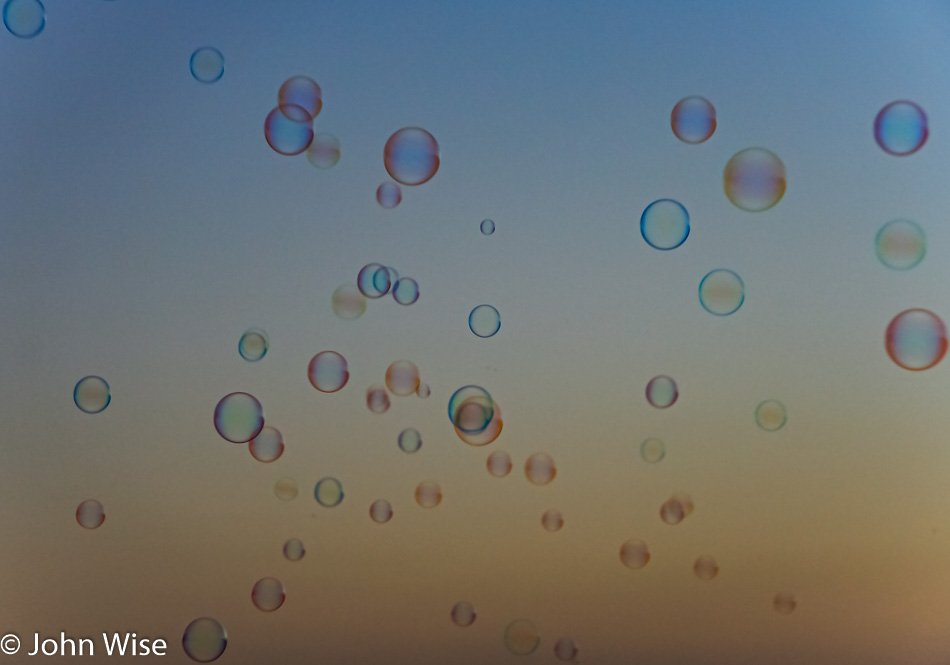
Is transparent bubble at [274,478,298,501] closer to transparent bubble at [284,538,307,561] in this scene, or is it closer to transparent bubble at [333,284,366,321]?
transparent bubble at [284,538,307,561]

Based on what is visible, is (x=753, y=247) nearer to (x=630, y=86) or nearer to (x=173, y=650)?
(x=630, y=86)

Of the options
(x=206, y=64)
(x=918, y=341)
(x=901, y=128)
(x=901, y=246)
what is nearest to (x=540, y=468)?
(x=918, y=341)

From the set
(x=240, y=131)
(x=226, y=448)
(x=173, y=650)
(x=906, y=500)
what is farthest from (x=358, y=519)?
(x=906, y=500)

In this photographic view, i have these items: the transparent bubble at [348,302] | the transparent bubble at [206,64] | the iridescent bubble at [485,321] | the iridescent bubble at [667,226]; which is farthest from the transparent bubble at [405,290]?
the transparent bubble at [206,64]

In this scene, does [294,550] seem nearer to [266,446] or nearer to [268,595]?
[268,595]

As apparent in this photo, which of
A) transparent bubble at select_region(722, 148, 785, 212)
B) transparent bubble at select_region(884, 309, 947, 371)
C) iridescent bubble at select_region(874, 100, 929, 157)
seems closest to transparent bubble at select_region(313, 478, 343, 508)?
transparent bubble at select_region(722, 148, 785, 212)

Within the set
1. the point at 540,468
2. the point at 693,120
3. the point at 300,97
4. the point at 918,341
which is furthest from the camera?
the point at 540,468
